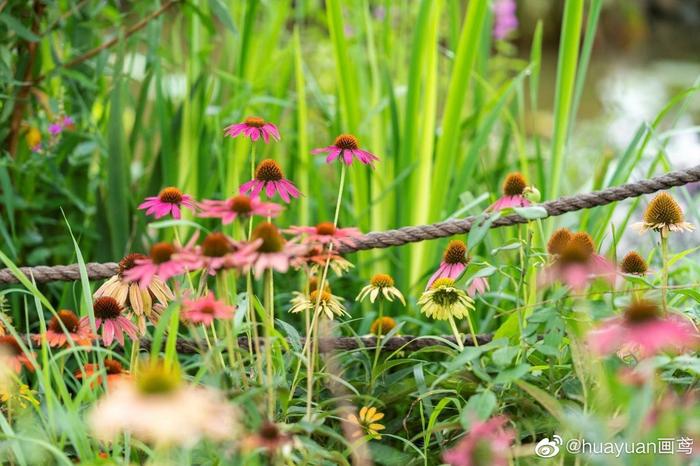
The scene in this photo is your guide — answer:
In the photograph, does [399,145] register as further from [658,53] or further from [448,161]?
[658,53]

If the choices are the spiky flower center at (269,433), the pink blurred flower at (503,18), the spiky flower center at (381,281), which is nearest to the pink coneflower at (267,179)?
the spiky flower center at (381,281)

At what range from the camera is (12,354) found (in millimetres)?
864

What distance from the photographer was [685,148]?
326 cm

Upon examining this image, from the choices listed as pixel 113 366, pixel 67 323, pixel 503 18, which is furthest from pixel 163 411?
pixel 503 18

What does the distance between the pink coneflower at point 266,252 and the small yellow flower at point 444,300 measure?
0.23 m

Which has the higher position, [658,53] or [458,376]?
[658,53]

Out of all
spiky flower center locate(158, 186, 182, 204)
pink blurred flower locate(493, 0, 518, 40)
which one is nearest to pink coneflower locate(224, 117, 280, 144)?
spiky flower center locate(158, 186, 182, 204)

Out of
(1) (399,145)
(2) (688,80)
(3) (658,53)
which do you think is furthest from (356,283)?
(3) (658,53)

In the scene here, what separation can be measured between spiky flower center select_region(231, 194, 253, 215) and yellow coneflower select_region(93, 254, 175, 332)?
18cm

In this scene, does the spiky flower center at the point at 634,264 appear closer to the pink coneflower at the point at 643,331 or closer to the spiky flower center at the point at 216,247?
the pink coneflower at the point at 643,331

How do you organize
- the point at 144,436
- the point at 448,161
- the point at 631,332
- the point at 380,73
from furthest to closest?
1. the point at 380,73
2. the point at 448,161
3. the point at 144,436
4. the point at 631,332

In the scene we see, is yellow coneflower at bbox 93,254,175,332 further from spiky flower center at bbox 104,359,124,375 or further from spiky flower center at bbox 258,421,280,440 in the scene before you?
spiky flower center at bbox 258,421,280,440

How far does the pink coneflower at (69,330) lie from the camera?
34.9 inches

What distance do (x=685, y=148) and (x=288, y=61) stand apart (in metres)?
1.87
